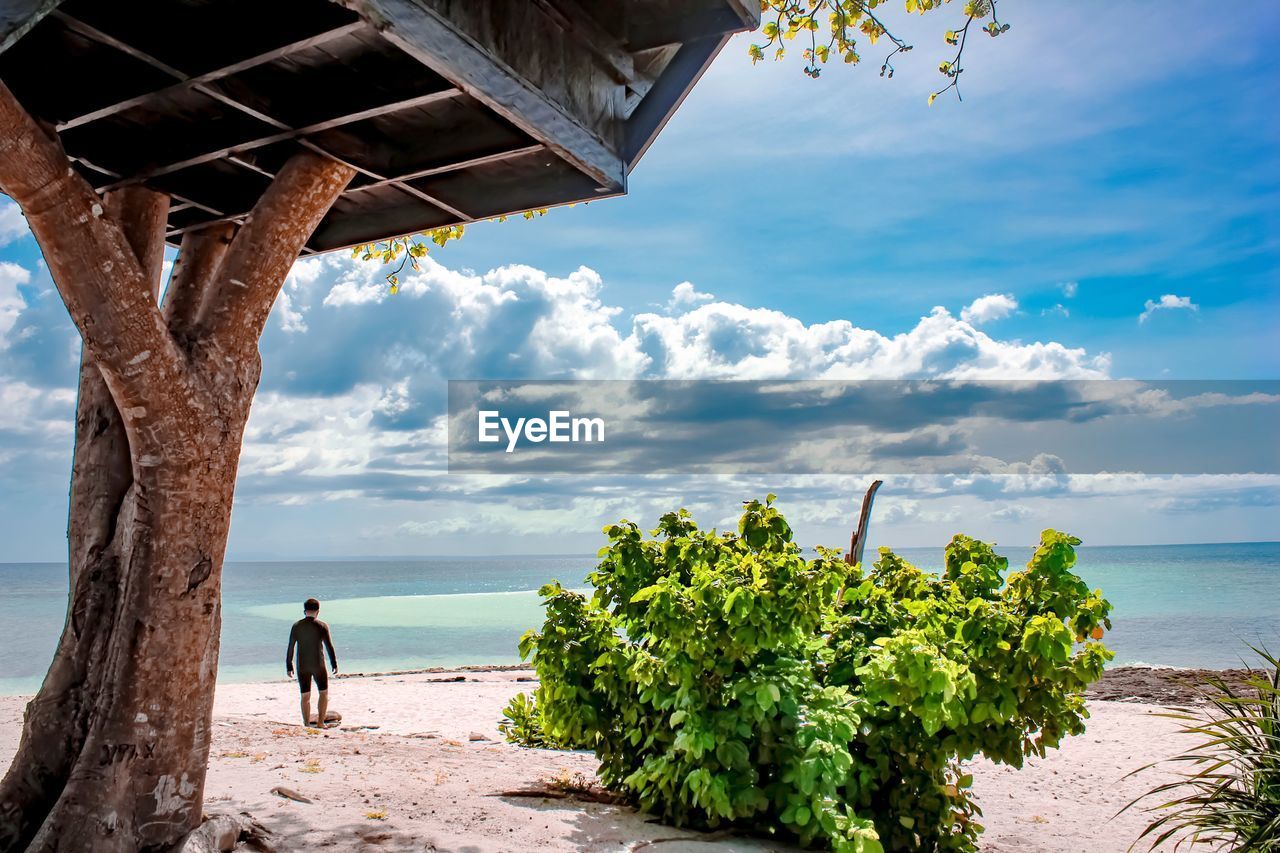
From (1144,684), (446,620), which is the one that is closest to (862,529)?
(1144,684)

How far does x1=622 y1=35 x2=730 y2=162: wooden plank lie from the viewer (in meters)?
4.30

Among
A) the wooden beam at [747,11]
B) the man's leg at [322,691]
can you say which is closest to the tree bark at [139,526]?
the wooden beam at [747,11]

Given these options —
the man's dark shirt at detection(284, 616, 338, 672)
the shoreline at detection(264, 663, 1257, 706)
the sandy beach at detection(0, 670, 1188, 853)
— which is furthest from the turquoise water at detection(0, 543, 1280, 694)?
the man's dark shirt at detection(284, 616, 338, 672)

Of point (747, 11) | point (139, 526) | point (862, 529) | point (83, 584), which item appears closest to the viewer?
point (747, 11)

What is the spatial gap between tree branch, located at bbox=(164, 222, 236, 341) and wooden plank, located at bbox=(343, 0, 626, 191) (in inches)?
90.3

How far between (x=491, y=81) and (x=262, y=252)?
1.90 m

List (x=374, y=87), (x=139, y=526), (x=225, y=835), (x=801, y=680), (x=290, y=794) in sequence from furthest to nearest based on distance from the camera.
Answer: (x=290, y=794)
(x=801, y=680)
(x=225, y=835)
(x=139, y=526)
(x=374, y=87)

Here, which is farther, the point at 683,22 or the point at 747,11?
the point at 683,22

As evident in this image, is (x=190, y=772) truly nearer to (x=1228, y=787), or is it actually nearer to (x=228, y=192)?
(x=228, y=192)

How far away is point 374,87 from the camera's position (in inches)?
154

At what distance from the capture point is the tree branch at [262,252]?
4504 millimetres

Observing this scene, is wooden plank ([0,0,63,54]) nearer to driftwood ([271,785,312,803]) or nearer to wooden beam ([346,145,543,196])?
wooden beam ([346,145,543,196])

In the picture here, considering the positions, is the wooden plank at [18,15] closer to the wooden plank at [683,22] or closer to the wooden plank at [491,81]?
the wooden plank at [491,81]

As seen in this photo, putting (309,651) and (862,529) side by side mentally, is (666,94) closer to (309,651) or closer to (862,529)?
(862,529)
